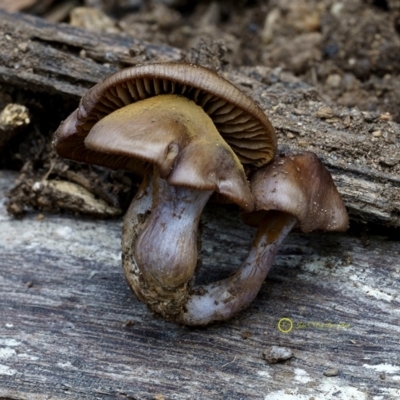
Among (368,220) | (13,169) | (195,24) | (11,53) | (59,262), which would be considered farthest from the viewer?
(195,24)

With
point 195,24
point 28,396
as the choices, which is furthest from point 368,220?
point 195,24

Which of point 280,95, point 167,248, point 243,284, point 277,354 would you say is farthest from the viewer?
point 280,95

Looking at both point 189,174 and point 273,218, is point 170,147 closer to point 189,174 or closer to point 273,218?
point 189,174

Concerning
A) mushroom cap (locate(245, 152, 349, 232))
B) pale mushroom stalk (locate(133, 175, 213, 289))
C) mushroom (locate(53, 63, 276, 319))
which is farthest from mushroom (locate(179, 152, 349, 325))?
pale mushroom stalk (locate(133, 175, 213, 289))

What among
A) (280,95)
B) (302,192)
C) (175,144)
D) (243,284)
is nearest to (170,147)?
(175,144)

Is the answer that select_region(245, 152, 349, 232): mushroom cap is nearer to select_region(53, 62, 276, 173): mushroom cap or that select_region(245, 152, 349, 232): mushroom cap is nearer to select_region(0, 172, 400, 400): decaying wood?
select_region(53, 62, 276, 173): mushroom cap

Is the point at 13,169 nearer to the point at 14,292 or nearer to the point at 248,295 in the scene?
the point at 14,292
